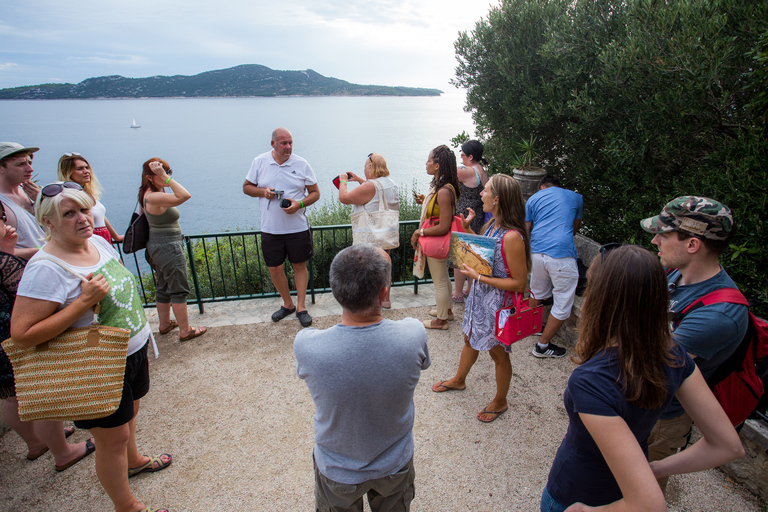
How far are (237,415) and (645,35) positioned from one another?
5050mm

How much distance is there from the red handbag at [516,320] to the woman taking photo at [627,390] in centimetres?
137

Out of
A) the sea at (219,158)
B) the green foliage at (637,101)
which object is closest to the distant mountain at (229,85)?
the sea at (219,158)

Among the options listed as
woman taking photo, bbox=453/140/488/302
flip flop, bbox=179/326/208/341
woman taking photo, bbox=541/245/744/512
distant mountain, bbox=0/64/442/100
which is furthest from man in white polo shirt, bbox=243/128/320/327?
distant mountain, bbox=0/64/442/100

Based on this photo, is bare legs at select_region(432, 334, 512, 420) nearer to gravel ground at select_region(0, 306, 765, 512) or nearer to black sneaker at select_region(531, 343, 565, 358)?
gravel ground at select_region(0, 306, 765, 512)

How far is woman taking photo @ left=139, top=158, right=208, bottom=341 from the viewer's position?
359 centimetres

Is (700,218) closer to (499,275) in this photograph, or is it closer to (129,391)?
(499,275)

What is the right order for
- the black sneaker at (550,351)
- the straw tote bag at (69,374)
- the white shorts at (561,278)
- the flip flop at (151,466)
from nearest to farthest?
the straw tote bag at (69,374), the flip flop at (151,466), the white shorts at (561,278), the black sneaker at (550,351)

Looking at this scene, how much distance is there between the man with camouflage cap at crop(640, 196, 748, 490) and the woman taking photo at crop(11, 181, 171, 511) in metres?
2.61

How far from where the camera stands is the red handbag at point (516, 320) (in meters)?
2.75

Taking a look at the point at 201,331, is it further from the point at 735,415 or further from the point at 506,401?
the point at 735,415

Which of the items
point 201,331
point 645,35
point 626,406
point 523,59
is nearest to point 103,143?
point 201,331

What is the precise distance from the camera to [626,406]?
1.14 metres

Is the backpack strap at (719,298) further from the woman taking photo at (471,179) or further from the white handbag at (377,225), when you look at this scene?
the white handbag at (377,225)

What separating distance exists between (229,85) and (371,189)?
79.3 feet
